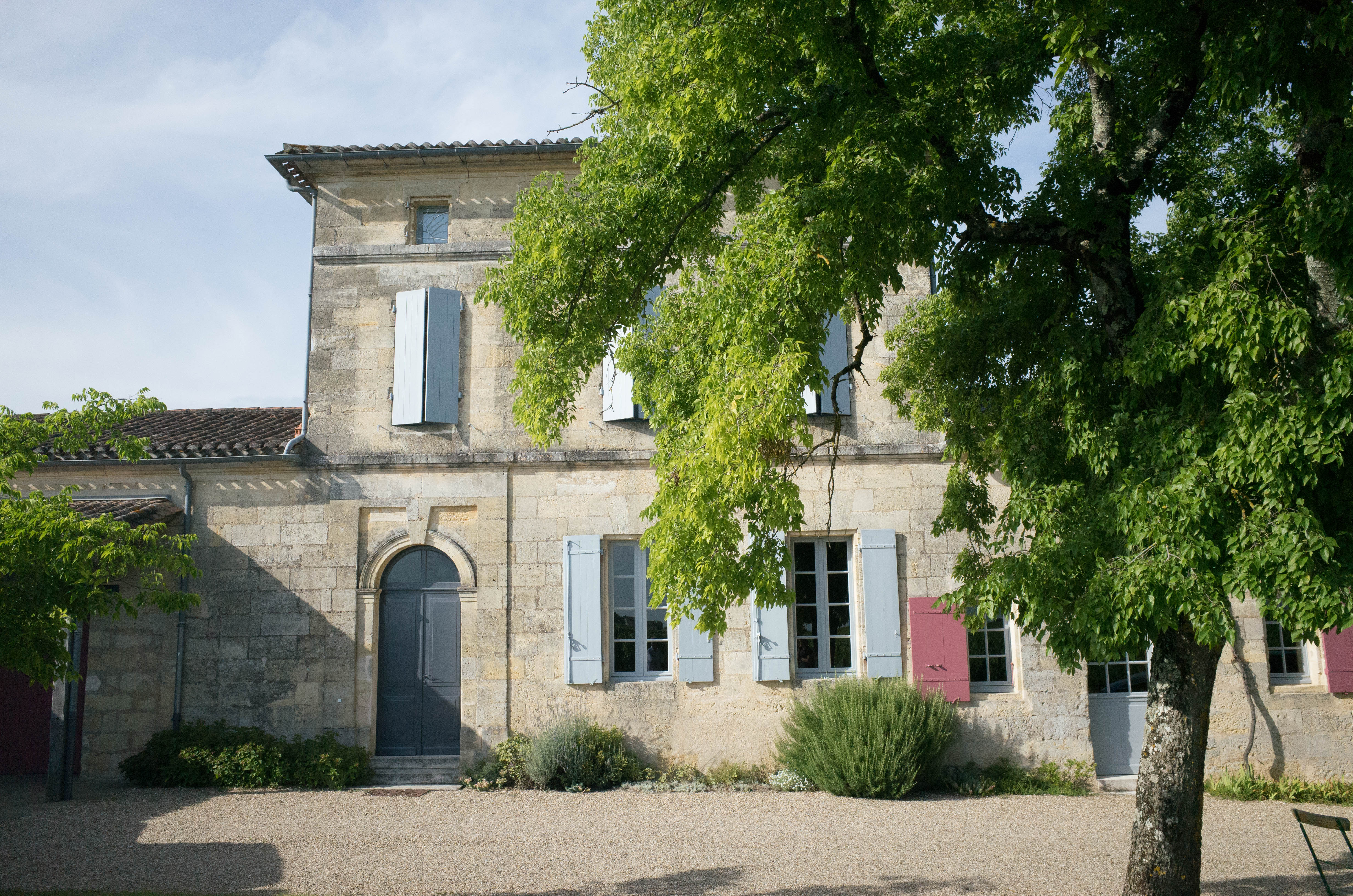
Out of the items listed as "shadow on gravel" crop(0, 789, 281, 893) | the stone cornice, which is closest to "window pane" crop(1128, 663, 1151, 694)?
the stone cornice

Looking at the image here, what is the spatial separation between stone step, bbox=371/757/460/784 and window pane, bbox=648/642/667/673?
210 cm

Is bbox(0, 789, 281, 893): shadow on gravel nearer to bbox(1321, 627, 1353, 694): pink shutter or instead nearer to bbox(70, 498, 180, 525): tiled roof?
bbox(70, 498, 180, 525): tiled roof

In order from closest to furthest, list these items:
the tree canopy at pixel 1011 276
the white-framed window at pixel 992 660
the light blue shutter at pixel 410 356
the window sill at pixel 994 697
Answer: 1. the tree canopy at pixel 1011 276
2. the window sill at pixel 994 697
3. the white-framed window at pixel 992 660
4. the light blue shutter at pixel 410 356

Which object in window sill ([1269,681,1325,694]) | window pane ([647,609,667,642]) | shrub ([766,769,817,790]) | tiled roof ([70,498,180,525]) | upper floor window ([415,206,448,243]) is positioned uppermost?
upper floor window ([415,206,448,243])

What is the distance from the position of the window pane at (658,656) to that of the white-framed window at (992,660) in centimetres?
296

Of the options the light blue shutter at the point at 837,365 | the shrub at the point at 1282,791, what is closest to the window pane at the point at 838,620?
the light blue shutter at the point at 837,365

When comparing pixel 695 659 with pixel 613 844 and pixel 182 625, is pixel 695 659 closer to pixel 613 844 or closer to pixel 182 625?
pixel 613 844

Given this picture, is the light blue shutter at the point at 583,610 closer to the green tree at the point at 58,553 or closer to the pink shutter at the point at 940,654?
the pink shutter at the point at 940,654

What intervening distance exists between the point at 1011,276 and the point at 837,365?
4157 mm

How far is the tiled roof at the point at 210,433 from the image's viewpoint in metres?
9.70

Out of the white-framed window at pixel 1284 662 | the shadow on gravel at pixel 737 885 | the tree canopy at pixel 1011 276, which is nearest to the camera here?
the tree canopy at pixel 1011 276

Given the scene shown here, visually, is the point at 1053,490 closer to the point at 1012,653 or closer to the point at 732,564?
the point at 732,564

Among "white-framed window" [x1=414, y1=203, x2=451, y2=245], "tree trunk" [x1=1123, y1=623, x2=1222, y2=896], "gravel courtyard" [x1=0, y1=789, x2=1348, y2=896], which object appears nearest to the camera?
"tree trunk" [x1=1123, y1=623, x2=1222, y2=896]

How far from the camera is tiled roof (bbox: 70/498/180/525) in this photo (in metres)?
8.92
